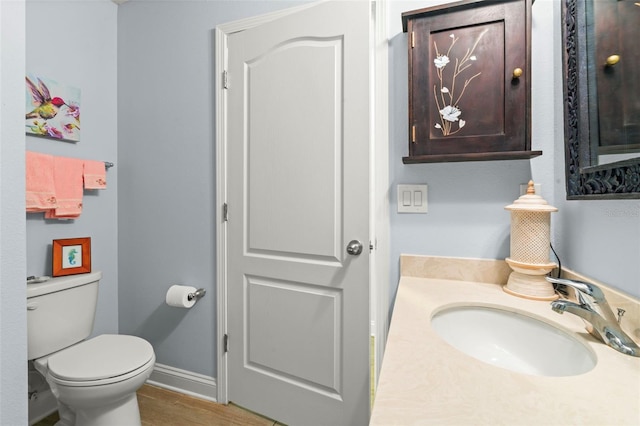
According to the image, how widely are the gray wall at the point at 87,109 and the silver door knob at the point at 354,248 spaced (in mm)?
1562

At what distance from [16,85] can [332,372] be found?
157 centimetres

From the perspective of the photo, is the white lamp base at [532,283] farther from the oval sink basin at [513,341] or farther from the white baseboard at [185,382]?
the white baseboard at [185,382]

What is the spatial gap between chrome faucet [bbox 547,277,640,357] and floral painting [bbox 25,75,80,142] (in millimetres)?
2188

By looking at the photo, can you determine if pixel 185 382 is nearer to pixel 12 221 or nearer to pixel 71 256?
pixel 71 256

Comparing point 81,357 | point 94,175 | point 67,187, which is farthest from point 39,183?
point 81,357

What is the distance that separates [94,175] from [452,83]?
1.89 meters

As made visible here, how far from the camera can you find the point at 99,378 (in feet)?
3.60

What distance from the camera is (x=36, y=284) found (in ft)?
4.28

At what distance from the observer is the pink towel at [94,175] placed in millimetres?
1592

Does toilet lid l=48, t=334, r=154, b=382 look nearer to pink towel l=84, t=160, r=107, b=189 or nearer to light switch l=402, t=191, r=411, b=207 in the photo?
pink towel l=84, t=160, r=107, b=189

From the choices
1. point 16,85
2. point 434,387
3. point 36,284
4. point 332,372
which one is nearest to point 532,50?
point 434,387

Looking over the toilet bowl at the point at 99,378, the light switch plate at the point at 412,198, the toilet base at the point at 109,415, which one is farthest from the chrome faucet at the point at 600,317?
the toilet base at the point at 109,415

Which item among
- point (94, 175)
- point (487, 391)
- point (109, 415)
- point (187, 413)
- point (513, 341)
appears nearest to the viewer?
point (487, 391)

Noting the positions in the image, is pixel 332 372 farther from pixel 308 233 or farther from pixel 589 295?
pixel 589 295
